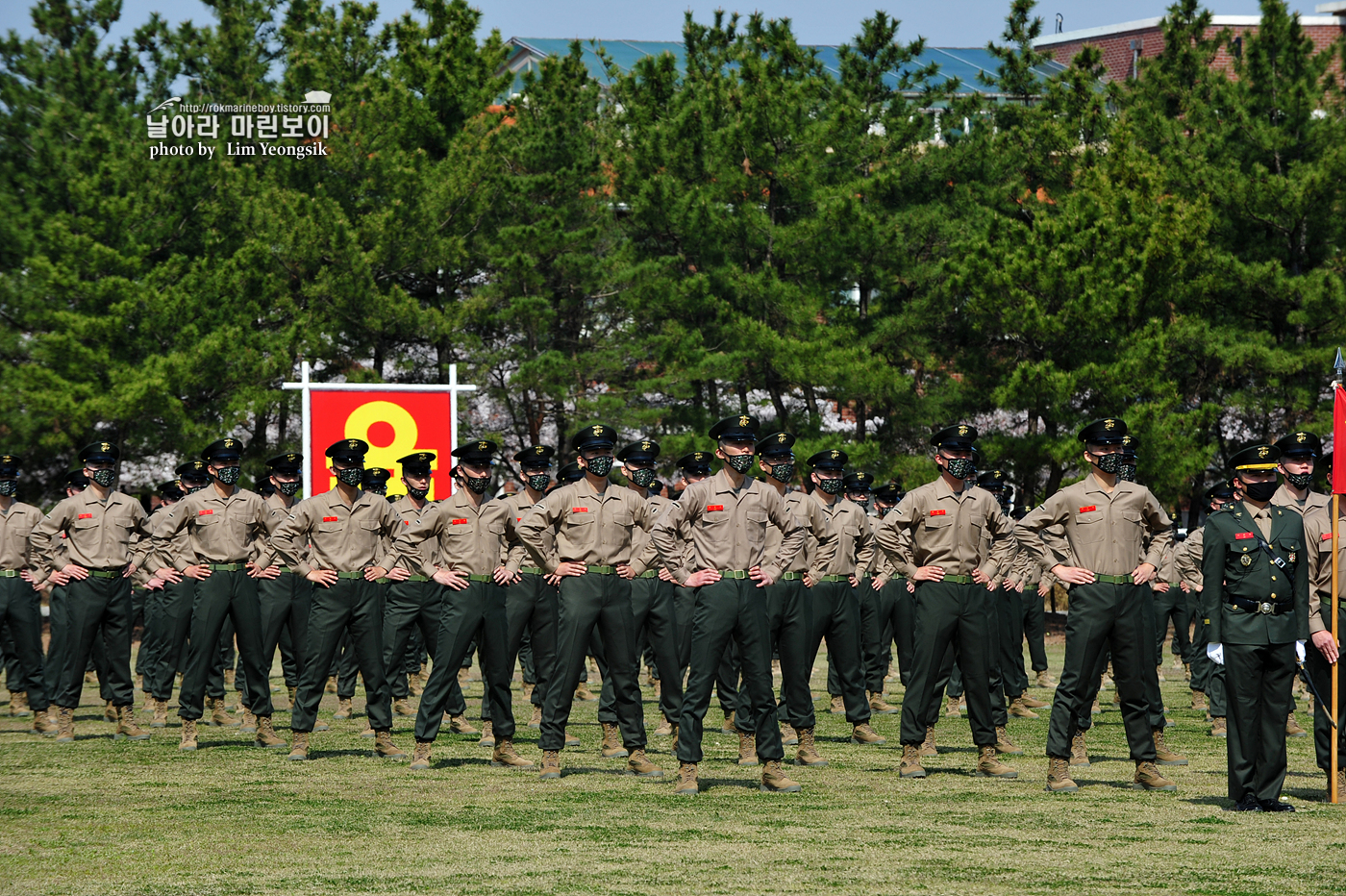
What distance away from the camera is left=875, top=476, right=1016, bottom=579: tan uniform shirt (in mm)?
11125

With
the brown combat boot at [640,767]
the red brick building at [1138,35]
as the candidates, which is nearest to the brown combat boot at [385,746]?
the brown combat boot at [640,767]

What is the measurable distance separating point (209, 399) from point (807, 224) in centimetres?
1209

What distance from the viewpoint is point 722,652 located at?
10391 millimetres

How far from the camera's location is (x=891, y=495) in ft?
59.4

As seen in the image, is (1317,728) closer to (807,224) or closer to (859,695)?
(859,695)

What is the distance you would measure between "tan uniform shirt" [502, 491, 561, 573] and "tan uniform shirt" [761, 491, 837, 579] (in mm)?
1786

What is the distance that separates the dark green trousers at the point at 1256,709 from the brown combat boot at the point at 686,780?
3.53 metres

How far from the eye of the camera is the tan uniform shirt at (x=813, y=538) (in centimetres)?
1180

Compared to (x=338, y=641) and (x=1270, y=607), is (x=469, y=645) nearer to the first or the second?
(x=338, y=641)

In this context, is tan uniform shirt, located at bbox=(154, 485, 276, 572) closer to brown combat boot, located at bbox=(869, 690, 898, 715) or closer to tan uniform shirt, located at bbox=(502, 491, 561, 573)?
tan uniform shirt, located at bbox=(502, 491, 561, 573)

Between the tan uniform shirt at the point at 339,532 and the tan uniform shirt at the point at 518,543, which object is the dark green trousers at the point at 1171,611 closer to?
the tan uniform shirt at the point at 518,543

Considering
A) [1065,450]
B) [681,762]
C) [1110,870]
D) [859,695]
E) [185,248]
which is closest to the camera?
[1110,870]

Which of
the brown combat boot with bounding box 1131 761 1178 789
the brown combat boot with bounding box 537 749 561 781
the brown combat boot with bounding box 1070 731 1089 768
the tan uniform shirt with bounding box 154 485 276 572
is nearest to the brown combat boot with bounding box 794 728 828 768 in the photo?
the brown combat boot with bounding box 1070 731 1089 768

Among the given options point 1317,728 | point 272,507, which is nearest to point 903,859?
point 1317,728
